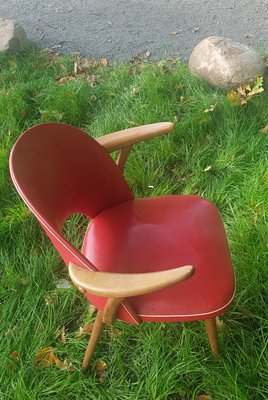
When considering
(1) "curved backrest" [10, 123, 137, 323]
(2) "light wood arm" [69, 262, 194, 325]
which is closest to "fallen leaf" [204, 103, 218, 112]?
(1) "curved backrest" [10, 123, 137, 323]

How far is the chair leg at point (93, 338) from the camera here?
5.44 feet

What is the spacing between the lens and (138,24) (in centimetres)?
397

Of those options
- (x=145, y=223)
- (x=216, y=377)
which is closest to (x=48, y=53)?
(x=145, y=223)

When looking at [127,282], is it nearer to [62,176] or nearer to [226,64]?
[62,176]

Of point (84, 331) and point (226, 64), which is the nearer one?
point (84, 331)

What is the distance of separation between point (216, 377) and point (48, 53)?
3.15 meters

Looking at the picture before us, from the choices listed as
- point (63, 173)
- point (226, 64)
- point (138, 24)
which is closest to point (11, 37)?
point (138, 24)

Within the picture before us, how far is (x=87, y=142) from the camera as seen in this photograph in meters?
1.58

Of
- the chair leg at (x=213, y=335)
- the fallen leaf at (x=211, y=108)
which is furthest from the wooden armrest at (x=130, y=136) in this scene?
the fallen leaf at (x=211, y=108)

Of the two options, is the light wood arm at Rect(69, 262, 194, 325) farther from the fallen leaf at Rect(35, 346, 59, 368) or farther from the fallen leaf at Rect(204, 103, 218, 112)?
the fallen leaf at Rect(204, 103, 218, 112)

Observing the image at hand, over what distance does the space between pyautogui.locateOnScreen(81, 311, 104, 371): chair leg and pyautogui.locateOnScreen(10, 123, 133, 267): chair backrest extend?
0.38 meters

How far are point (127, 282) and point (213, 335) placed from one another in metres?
0.64

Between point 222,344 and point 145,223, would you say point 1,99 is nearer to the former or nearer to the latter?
point 145,223

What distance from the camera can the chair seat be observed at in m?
1.43
